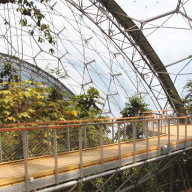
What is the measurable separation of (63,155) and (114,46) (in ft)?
65.3

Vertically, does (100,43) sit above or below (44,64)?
above

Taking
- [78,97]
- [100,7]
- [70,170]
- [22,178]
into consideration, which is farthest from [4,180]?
[100,7]

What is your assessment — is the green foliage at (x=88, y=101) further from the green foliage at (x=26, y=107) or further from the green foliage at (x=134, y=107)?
the green foliage at (x=134, y=107)

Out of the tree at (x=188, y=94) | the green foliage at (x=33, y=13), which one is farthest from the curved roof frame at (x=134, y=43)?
the green foliage at (x=33, y=13)

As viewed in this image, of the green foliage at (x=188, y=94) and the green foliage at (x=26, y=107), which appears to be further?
the green foliage at (x=188, y=94)

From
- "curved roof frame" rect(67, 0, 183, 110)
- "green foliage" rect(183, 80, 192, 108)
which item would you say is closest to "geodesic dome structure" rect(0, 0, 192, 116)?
"curved roof frame" rect(67, 0, 183, 110)

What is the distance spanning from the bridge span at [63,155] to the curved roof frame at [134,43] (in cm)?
1187

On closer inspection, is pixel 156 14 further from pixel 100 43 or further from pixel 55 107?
pixel 55 107

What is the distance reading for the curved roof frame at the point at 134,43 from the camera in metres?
24.0

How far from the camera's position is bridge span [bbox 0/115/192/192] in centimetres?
659

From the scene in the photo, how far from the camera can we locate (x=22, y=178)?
640cm

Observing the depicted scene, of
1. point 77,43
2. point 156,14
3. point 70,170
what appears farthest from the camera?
point 77,43

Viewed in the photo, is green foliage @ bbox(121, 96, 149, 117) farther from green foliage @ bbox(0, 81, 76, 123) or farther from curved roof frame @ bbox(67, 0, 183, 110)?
green foliage @ bbox(0, 81, 76, 123)

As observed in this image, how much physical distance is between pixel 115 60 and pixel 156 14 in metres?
6.96
